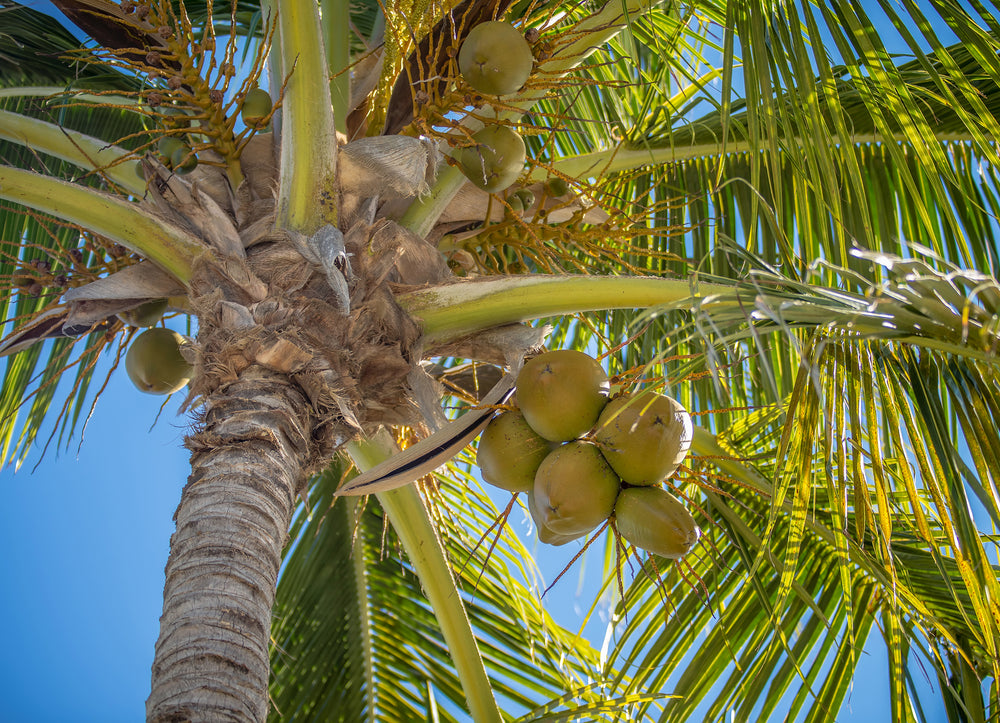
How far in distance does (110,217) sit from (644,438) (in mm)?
1155

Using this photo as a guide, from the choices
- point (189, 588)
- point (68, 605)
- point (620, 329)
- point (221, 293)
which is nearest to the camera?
point (189, 588)

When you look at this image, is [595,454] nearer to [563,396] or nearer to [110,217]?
[563,396]

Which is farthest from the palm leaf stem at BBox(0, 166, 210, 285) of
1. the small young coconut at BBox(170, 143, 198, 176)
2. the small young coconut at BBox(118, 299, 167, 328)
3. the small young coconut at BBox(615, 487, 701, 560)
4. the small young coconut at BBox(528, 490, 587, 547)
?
the small young coconut at BBox(615, 487, 701, 560)

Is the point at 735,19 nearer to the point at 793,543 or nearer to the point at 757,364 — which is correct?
the point at 793,543

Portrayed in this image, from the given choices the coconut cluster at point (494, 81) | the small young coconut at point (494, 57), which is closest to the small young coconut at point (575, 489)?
the coconut cluster at point (494, 81)

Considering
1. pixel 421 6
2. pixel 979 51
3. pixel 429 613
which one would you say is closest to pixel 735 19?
pixel 979 51

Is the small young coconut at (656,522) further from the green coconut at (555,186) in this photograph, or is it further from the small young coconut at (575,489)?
the green coconut at (555,186)

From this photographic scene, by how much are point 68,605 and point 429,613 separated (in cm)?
616

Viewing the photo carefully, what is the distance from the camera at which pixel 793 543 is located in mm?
1401

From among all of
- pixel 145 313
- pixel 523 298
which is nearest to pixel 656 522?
pixel 523 298

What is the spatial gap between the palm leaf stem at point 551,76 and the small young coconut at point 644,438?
806 millimetres

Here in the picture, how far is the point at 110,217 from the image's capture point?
1.76 metres

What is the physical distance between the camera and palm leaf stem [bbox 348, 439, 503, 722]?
1897 mm

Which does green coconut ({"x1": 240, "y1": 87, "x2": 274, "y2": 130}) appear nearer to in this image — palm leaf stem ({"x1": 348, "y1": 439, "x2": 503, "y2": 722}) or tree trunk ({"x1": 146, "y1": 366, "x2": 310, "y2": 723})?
tree trunk ({"x1": 146, "y1": 366, "x2": 310, "y2": 723})
